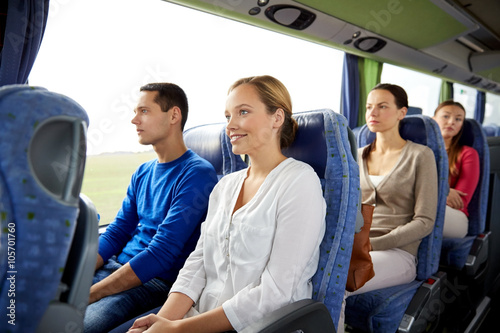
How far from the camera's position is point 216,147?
7.05ft

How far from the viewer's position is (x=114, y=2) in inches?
95.6

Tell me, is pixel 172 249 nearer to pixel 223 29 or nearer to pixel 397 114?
pixel 397 114

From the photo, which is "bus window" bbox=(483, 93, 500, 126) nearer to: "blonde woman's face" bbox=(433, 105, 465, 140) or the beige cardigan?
"blonde woman's face" bbox=(433, 105, 465, 140)

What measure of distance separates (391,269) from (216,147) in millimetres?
1213

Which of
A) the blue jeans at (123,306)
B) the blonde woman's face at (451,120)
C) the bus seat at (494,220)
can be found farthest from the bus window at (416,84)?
the blue jeans at (123,306)

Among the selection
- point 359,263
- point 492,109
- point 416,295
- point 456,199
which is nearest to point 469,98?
point 492,109

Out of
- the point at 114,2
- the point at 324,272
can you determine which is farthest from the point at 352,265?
the point at 114,2

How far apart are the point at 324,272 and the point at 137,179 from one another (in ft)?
4.34

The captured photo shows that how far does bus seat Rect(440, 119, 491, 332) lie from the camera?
2598mm

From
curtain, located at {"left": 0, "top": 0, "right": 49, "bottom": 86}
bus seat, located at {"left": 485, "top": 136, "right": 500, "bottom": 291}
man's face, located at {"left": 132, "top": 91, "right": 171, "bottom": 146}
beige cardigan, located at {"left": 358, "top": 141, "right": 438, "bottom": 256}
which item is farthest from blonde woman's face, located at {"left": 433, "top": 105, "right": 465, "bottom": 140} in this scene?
curtain, located at {"left": 0, "top": 0, "right": 49, "bottom": 86}

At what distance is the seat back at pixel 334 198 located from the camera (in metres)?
1.35

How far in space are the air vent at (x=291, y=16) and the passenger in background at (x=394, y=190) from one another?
1.07 m

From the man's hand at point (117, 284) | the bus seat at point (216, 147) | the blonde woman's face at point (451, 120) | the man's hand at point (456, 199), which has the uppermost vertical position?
the blonde woman's face at point (451, 120)

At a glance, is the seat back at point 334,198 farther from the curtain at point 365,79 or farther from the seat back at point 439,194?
the curtain at point 365,79
